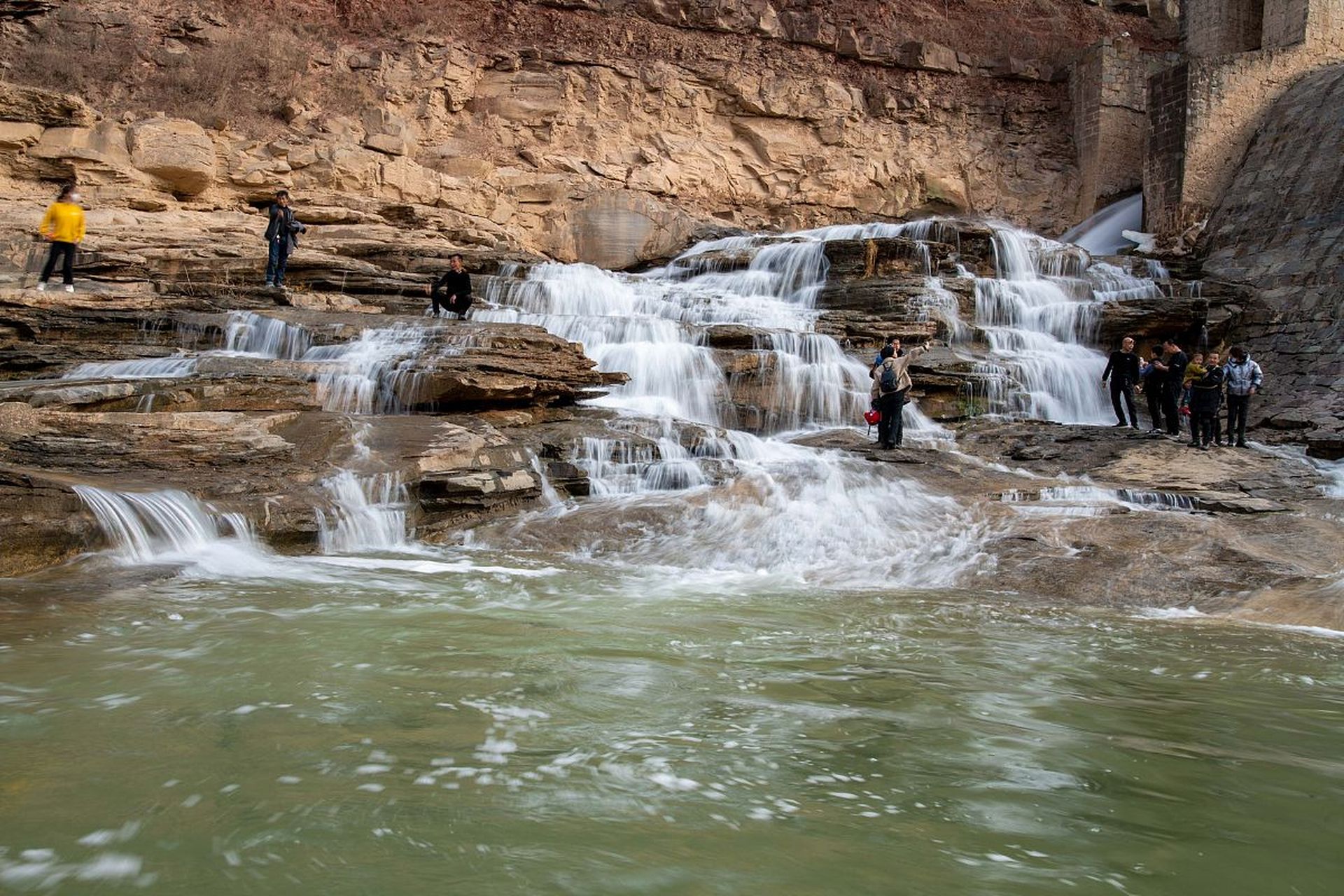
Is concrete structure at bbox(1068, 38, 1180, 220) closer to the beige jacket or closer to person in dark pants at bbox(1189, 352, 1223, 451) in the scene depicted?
person in dark pants at bbox(1189, 352, 1223, 451)

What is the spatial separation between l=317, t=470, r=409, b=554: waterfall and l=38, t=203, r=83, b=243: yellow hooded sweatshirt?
6.55 metres

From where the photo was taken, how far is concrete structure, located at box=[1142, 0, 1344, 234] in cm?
2136

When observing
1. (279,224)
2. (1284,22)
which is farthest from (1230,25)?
(279,224)

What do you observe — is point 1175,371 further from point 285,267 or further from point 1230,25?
point 1230,25

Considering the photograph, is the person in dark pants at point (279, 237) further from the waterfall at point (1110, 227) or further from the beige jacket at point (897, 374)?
the waterfall at point (1110, 227)

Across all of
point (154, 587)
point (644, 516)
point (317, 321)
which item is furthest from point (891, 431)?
point (154, 587)

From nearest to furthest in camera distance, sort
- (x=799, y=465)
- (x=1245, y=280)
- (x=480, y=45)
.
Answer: (x=799, y=465), (x=1245, y=280), (x=480, y=45)

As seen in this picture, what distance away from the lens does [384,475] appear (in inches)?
363

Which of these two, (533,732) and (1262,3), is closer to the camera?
(533,732)

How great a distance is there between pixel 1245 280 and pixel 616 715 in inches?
722

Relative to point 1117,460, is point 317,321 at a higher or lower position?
higher

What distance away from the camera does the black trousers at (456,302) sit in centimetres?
1422

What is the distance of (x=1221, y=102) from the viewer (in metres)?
21.4

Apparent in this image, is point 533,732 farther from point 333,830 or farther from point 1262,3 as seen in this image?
point 1262,3
